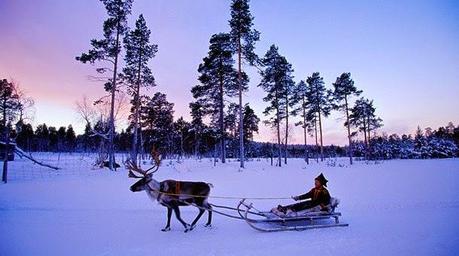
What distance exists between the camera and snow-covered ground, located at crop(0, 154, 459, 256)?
6.64m

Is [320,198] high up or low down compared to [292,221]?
up

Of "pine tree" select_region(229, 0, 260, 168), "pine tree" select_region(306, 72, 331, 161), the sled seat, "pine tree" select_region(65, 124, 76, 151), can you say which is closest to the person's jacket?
the sled seat

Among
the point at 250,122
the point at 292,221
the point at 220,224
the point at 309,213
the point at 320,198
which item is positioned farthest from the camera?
the point at 250,122

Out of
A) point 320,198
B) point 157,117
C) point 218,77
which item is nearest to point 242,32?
point 218,77

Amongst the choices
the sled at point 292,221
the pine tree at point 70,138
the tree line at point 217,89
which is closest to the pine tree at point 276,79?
the tree line at point 217,89

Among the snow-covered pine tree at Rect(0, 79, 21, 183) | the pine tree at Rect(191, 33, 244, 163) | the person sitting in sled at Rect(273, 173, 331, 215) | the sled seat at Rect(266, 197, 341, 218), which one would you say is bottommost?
the sled seat at Rect(266, 197, 341, 218)

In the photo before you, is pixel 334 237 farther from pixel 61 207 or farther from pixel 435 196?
pixel 61 207

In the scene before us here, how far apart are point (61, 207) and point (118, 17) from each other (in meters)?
17.5

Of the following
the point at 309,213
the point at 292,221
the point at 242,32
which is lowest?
the point at 292,221

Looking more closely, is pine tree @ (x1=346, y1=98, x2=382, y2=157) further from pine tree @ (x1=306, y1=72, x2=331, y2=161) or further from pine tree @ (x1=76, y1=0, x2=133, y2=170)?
pine tree @ (x1=76, y1=0, x2=133, y2=170)

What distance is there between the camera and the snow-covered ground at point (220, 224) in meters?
6.64

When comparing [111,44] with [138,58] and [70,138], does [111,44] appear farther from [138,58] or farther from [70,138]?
[70,138]

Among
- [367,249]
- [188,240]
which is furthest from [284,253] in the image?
[188,240]

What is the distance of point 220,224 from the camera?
9375 mm
